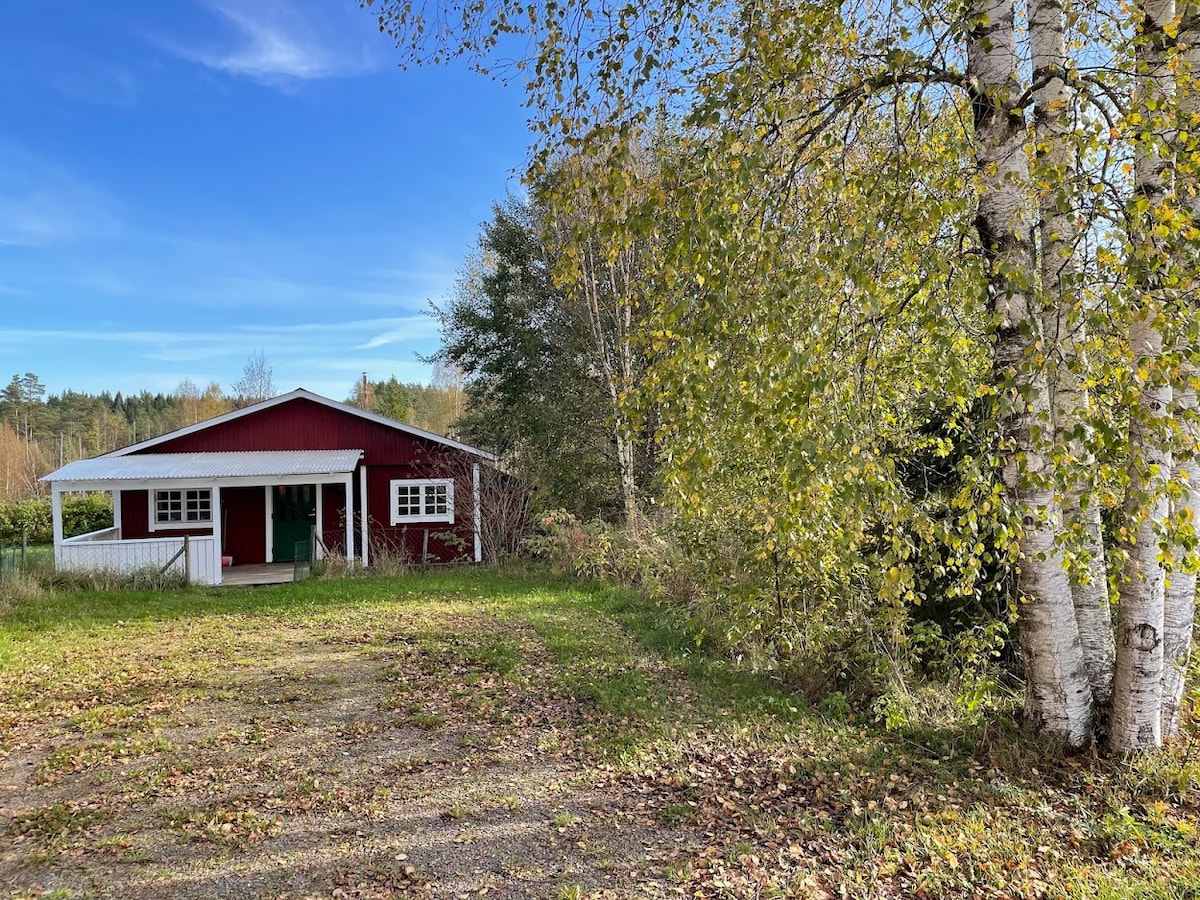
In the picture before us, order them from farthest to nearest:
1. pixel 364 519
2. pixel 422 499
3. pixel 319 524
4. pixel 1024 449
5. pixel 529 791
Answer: pixel 422 499, pixel 319 524, pixel 364 519, pixel 529 791, pixel 1024 449

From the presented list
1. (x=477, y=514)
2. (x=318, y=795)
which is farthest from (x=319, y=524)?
(x=318, y=795)

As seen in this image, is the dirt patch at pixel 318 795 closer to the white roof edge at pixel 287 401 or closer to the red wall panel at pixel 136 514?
Answer: the white roof edge at pixel 287 401

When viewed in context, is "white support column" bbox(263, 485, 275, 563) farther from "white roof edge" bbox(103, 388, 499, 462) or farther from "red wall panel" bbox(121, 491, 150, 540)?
"red wall panel" bbox(121, 491, 150, 540)

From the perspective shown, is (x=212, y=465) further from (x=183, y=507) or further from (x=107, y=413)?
(x=107, y=413)

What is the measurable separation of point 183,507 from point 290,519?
89.7 inches

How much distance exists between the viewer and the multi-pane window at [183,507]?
14.0 metres

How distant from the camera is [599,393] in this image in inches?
595

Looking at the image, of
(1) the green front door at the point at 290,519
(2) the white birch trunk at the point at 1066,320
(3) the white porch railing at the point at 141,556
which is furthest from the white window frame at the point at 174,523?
(2) the white birch trunk at the point at 1066,320

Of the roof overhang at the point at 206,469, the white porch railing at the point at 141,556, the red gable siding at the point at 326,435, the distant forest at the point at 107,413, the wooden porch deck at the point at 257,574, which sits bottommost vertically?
the wooden porch deck at the point at 257,574

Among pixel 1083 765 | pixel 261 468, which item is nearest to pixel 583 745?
pixel 1083 765

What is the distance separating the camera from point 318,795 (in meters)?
3.77

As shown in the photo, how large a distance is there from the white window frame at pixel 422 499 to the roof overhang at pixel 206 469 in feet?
4.00

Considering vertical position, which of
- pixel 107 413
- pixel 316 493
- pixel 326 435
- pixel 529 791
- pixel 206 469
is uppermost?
pixel 107 413

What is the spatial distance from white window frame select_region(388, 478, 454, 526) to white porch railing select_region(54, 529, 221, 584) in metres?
4.07
